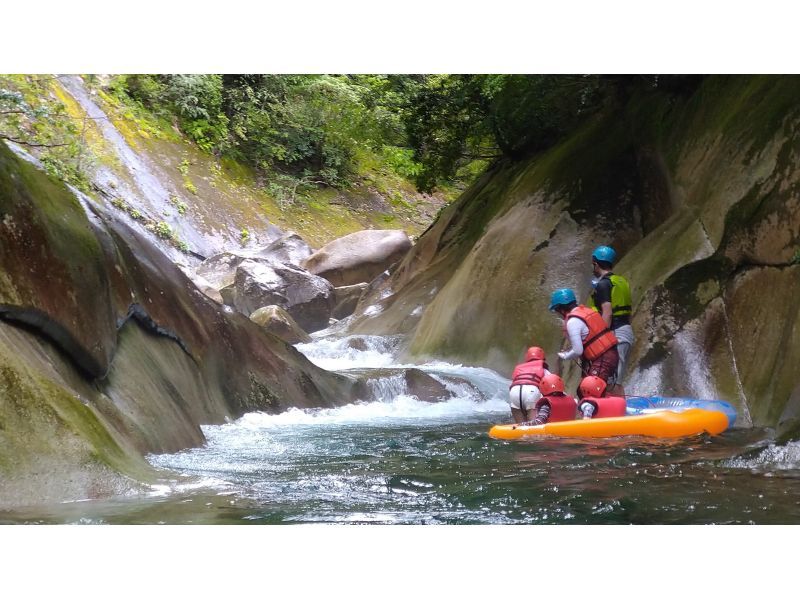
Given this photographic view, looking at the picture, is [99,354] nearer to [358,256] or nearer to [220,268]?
[220,268]

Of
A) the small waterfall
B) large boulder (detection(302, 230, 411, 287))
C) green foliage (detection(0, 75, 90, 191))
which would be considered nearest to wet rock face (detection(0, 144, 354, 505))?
the small waterfall

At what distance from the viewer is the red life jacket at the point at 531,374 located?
23.3 ft

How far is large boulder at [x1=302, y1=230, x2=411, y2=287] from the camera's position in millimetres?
21141

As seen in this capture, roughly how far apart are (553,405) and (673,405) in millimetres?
944

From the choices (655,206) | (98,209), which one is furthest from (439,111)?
(98,209)

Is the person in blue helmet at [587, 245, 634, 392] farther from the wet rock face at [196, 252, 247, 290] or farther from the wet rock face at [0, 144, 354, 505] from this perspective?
the wet rock face at [196, 252, 247, 290]

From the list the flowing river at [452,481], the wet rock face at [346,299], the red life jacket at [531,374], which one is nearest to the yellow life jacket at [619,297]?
the red life jacket at [531,374]

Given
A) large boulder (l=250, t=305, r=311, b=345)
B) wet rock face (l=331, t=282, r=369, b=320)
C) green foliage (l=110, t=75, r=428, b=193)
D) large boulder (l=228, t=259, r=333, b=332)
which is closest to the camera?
green foliage (l=110, t=75, r=428, b=193)

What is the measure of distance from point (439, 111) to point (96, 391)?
10039mm

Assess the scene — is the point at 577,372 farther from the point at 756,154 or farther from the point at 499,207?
the point at 499,207

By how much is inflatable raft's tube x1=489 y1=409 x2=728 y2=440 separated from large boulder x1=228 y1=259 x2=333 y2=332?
1240 cm

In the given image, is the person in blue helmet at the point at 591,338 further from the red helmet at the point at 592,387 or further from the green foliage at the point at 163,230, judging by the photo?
the green foliage at the point at 163,230

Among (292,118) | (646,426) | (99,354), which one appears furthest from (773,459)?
(292,118)

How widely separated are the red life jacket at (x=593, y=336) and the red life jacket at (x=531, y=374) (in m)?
0.49
